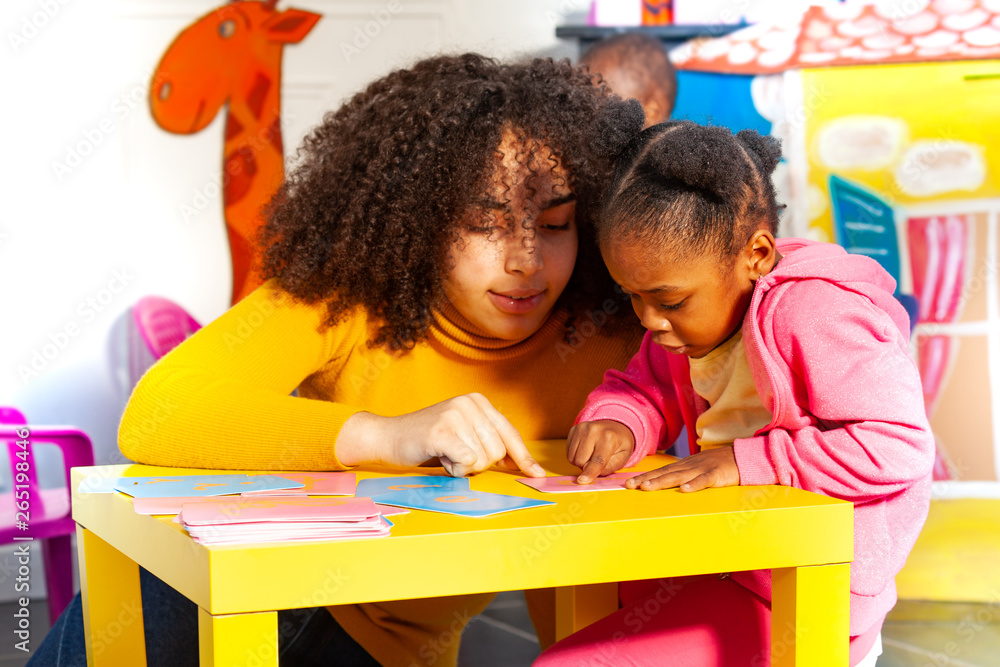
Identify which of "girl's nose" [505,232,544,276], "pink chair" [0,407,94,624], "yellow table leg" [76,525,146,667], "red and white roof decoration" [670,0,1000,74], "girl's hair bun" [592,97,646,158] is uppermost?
"red and white roof decoration" [670,0,1000,74]

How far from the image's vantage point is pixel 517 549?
0.67 meters

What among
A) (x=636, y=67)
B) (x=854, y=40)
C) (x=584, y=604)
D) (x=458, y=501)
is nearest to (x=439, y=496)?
(x=458, y=501)

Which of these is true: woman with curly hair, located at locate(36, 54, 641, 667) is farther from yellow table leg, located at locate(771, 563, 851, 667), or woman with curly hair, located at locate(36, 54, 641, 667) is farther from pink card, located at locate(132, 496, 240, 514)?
yellow table leg, located at locate(771, 563, 851, 667)

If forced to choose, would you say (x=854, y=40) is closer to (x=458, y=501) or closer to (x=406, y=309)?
(x=406, y=309)

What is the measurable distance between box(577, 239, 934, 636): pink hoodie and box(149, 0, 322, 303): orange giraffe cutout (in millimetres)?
2333

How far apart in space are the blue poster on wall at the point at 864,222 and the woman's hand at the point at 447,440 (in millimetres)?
1929

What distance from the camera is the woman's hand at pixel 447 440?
93cm

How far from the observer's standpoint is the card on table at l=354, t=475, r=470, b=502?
0.87 meters

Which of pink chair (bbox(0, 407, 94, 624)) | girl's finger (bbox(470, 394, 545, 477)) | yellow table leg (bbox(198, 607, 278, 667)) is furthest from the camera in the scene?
pink chair (bbox(0, 407, 94, 624))

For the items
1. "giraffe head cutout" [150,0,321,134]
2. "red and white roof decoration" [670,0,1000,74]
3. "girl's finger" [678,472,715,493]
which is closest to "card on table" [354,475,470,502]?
"girl's finger" [678,472,715,493]

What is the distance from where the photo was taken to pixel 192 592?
63cm

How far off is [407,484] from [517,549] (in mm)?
260

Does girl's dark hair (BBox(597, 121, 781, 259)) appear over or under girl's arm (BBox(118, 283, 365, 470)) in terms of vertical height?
over

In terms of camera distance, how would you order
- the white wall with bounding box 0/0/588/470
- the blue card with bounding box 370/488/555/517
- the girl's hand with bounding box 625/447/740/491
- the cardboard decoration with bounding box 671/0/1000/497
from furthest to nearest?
the white wall with bounding box 0/0/588/470 < the cardboard decoration with bounding box 671/0/1000/497 < the girl's hand with bounding box 625/447/740/491 < the blue card with bounding box 370/488/555/517
